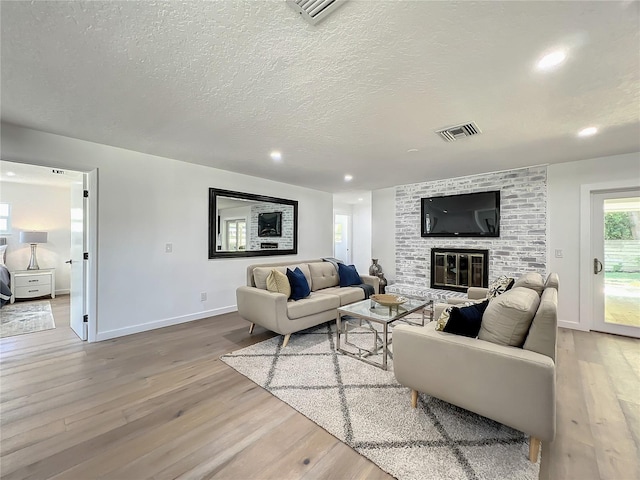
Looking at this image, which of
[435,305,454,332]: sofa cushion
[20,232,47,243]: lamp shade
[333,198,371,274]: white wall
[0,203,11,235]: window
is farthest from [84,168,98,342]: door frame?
[333,198,371,274]: white wall

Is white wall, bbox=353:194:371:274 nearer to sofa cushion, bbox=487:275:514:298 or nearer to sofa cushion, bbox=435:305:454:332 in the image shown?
sofa cushion, bbox=487:275:514:298

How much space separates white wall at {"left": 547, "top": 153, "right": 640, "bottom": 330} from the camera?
3729 mm

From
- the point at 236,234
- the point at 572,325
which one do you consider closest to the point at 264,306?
the point at 236,234

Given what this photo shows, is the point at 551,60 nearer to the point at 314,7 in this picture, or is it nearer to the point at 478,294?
the point at 314,7

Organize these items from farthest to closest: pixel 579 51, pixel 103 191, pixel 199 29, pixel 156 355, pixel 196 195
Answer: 1. pixel 196 195
2. pixel 103 191
3. pixel 156 355
4. pixel 579 51
5. pixel 199 29

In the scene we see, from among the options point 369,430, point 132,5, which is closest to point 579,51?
point 132,5

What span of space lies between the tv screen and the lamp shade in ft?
24.7

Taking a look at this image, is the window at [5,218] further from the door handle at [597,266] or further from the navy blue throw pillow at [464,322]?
the door handle at [597,266]

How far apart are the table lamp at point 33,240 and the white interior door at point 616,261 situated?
9411 millimetres

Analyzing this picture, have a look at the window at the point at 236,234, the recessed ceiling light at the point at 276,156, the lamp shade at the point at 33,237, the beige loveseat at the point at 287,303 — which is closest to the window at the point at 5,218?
the lamp shade at the point at 33,237

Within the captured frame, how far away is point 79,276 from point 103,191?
43.9 inches

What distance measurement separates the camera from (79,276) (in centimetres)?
339

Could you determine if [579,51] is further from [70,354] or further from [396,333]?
[70,354]

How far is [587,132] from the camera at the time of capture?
2760 mm
